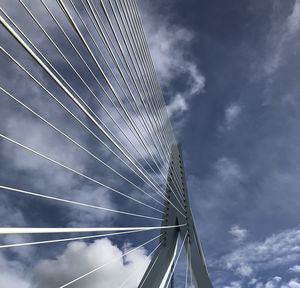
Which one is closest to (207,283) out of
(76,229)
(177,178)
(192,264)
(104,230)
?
(192,264)

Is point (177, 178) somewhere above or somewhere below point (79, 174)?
above

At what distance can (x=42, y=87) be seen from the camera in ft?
9.06

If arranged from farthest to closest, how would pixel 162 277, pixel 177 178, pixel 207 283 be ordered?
pixel 177 178
pixel 207 283
pixel 162 277

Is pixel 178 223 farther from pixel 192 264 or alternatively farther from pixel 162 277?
pixel 162 277

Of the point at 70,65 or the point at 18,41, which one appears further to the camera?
the point at 70,65

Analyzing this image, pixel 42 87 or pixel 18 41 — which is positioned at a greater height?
pixel 42 87

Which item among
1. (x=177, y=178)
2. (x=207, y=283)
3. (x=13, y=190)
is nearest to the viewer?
(x=13, y=190)

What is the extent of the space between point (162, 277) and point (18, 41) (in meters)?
5.71

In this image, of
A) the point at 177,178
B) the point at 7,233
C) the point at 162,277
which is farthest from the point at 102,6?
the point at 177,178

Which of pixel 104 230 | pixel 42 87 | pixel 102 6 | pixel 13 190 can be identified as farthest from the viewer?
pixel 102 6

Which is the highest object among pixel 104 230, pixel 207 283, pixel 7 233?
pixel 207 283

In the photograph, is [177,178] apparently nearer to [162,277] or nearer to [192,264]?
[192,264]

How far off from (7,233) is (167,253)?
6391 millimetres

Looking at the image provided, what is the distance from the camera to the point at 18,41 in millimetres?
2268
